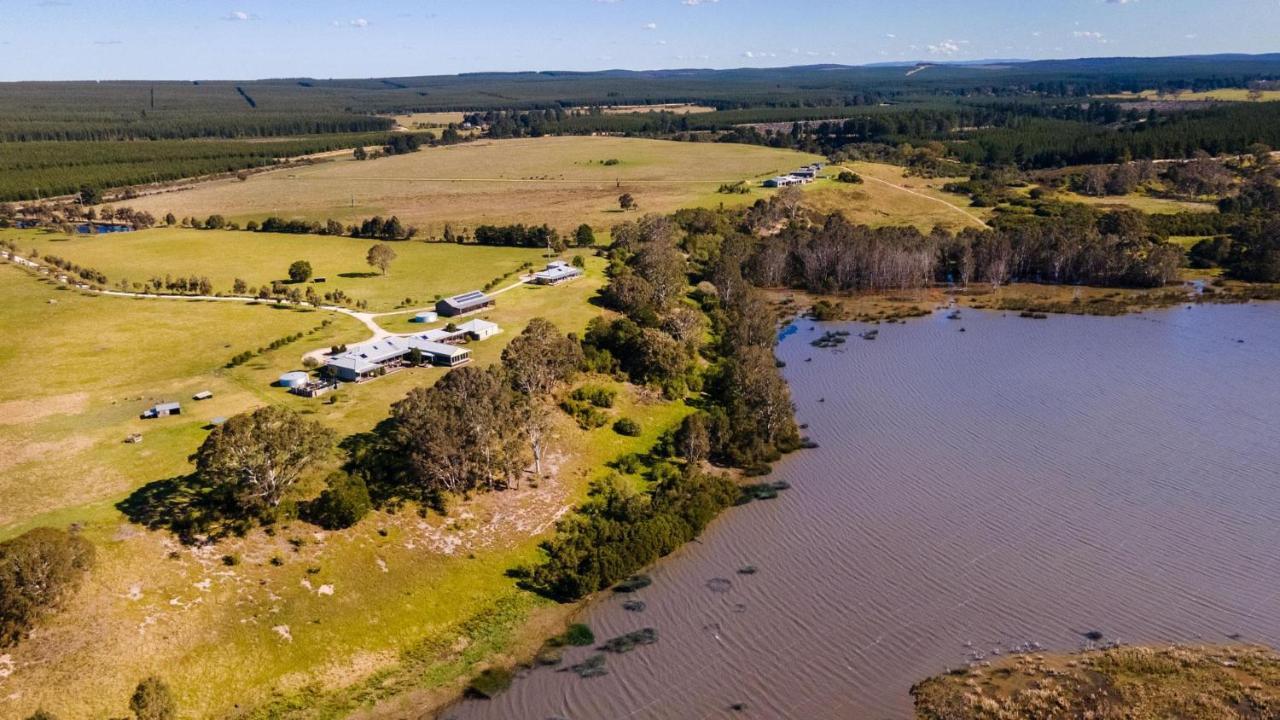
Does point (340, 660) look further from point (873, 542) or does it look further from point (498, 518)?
point (873, 542)

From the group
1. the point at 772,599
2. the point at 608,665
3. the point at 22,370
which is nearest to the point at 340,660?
the point at 608,665

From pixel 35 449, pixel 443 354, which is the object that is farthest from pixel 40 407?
pixel 443 354

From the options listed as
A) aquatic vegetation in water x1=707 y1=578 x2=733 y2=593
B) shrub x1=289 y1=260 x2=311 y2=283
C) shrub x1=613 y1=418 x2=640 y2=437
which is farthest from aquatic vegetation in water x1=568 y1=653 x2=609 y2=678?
shrub x1=289 y1=260 x2=311 y2=283

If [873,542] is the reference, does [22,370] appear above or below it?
above

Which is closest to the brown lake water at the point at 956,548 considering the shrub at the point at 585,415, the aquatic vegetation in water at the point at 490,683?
the aquatic vegetation in water at the point at 490,683

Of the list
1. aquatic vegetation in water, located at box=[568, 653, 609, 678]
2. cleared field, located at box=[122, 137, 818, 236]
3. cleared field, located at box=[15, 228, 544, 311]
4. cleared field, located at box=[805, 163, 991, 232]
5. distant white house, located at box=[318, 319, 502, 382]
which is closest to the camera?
aquatic vegetation in water, located at box=[568, 653, 609, 678]

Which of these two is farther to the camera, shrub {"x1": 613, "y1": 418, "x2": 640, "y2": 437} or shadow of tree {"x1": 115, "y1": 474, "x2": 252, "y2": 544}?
shrub {"x1": 613, "y1": 418, "x2": 640, "y2": 437}

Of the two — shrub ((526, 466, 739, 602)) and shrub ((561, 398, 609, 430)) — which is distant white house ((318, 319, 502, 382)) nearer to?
shrub ((561, 398, 609, 430))
